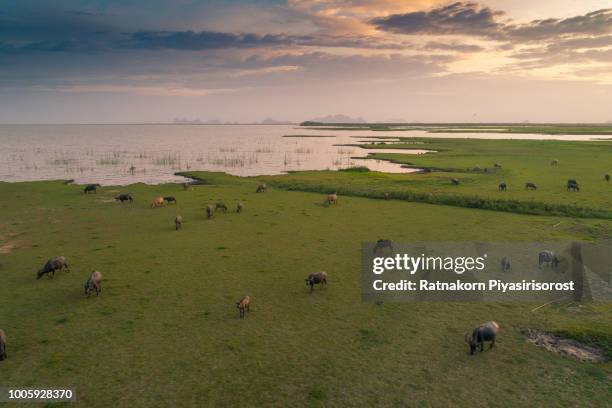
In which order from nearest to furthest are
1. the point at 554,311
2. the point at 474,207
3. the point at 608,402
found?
the point at 608,402 → the point at 554,311 → the point at 474,207


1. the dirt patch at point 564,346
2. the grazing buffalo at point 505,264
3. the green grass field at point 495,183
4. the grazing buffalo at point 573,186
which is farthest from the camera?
the grazing buffalo at point 573,186

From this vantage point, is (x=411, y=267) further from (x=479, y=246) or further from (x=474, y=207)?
(x=474, y=207)

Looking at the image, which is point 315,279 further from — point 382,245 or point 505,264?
Result: point 505,264

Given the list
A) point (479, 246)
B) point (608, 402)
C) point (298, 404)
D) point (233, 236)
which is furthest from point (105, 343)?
point (479, 246)

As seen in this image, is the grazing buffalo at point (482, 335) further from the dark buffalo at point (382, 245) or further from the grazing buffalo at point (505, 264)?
the dark buffalo at point (382, 245)

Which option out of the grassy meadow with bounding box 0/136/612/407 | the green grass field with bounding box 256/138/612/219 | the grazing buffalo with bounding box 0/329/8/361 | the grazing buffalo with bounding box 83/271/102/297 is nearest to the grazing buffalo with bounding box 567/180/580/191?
the green grass field with bounding box 256/138/612/219

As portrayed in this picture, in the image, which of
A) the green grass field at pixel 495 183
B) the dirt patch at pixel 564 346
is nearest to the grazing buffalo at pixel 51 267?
the dirt patch at pixel 564 346
